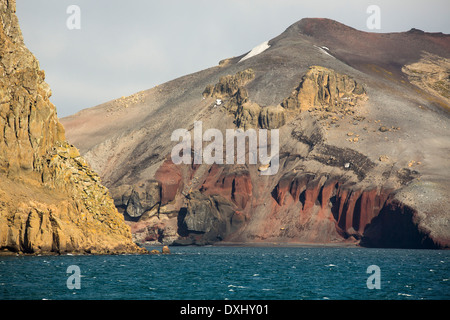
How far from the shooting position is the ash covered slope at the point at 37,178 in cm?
8319

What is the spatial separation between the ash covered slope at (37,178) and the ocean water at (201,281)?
309cm

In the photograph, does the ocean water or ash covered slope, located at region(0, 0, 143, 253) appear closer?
the ocean water

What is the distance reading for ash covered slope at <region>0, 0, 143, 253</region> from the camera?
83.2 meters

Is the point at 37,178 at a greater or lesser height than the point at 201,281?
greater

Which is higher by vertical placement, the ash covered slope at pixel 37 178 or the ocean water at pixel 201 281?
the ash covered slope at pixel 37 178

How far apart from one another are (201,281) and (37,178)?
110ft

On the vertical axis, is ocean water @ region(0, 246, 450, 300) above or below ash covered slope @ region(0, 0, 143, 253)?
below

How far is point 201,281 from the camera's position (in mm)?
69000

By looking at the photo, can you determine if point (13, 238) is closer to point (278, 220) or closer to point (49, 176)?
point (49, 176)

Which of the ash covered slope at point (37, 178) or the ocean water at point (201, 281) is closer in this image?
the ocean water at point (201, 281)

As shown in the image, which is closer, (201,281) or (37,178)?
(201,281)

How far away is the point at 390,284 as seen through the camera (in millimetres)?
67062

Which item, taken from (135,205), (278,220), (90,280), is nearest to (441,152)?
(278,220)

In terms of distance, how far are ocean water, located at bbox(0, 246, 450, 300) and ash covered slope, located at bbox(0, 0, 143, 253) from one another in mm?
3090
